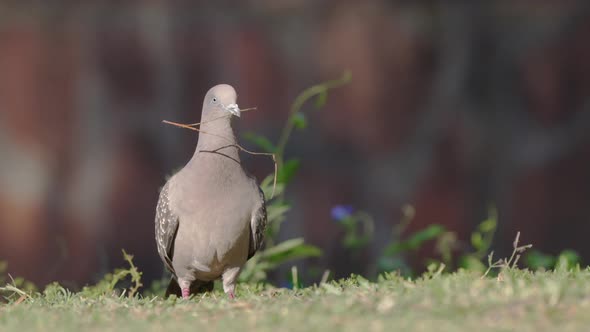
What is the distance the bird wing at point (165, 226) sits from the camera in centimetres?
536

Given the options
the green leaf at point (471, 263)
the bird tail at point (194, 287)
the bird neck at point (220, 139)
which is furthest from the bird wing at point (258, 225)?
the green leaf at point (471, 263)

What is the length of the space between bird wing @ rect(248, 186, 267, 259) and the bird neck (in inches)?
10.0

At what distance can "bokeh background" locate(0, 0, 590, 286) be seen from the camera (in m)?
7.09

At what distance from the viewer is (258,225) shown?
534cm

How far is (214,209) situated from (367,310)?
162cm

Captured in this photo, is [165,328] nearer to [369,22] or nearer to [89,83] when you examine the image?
[89,83]

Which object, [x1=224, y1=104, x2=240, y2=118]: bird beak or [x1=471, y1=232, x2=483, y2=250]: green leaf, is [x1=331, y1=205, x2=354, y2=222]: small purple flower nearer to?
[x1=471, y1=232, x2=483, y2=250]: green leaf

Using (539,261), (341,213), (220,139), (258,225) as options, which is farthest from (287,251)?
(539,261)

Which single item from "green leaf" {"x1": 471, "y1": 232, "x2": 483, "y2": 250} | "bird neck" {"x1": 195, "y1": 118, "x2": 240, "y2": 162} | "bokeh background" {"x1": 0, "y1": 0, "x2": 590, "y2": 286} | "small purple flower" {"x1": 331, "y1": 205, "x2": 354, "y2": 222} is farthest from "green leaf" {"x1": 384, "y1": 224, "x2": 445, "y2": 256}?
"bird neck" {"x1": 195, "y1": 118, "x2": 240, "y2": 162}

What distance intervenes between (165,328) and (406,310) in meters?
0.81

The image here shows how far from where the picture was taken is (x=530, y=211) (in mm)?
7438

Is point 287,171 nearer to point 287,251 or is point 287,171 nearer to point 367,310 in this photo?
point 287,251

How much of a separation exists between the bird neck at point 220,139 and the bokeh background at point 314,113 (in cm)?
177

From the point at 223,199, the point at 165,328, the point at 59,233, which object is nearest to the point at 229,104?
the point at 223,199
